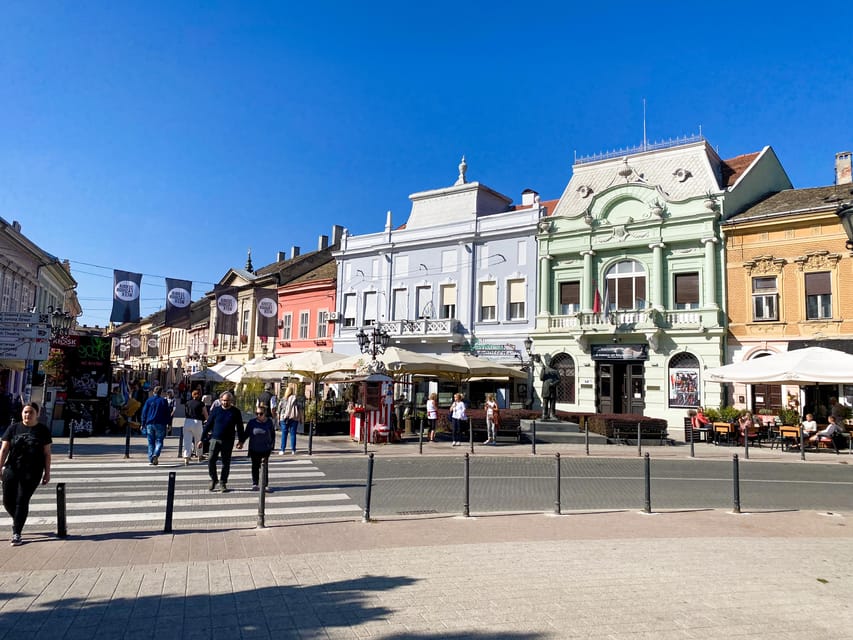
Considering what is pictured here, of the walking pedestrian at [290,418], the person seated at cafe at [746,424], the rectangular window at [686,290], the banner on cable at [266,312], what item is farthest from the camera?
the banner on cable at [266,312]

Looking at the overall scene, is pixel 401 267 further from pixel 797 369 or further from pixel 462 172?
pixel 797 369

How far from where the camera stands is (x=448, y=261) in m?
32.9

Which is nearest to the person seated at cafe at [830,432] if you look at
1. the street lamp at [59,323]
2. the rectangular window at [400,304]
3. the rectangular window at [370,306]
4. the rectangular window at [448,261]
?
the rectangular window at [448,261]

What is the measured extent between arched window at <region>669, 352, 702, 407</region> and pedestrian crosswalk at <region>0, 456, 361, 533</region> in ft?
58.1

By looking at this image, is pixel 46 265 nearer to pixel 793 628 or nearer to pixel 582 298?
pixel 582 298

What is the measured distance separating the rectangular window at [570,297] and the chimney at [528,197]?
6519mm

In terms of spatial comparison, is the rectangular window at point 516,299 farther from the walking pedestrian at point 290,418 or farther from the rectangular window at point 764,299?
the walking pedestrian at point 290,418

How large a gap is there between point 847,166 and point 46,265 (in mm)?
43049

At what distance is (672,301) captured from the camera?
26.8 metres

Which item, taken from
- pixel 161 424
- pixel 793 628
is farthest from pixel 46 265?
pixel 793 628

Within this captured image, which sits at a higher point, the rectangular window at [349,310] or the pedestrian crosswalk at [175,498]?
the rectangular window at [349,310]

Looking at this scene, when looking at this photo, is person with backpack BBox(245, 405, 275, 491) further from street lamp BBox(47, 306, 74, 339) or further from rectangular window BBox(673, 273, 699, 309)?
rectangular window BBox(673, 273, 699, 309)

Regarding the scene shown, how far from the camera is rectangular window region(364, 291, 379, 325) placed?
3528 cm

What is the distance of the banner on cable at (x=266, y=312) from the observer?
30.2 metres
